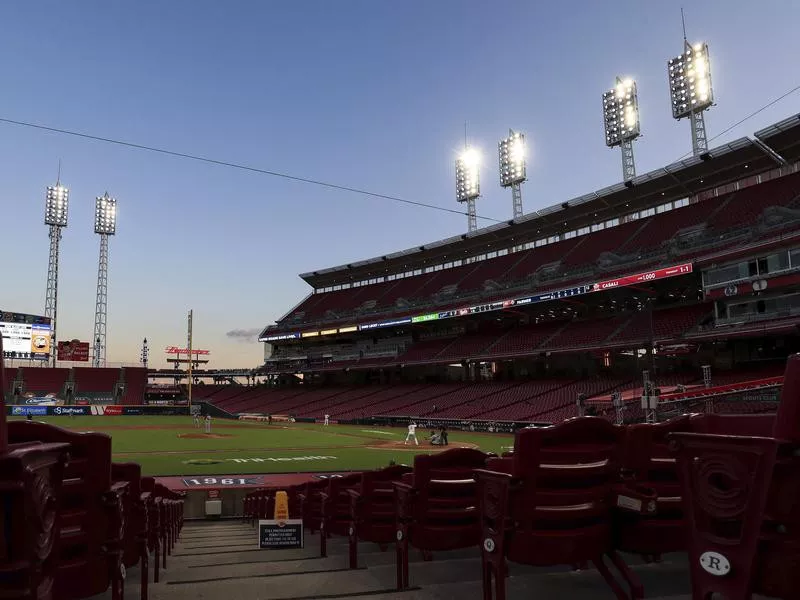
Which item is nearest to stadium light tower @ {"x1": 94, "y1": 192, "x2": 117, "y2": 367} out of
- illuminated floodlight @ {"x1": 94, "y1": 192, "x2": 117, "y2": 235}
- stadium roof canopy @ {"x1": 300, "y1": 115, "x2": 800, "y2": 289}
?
illuminated floodlight @ {"x1": 94, "y1": 192, "x2": 117, "y2": 235}

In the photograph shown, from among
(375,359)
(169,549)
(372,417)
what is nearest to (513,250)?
(375,359)

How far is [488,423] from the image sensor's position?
1681 inches

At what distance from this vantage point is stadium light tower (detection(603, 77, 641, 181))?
179 feet

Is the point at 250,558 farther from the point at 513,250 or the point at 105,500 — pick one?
the point at 513,250

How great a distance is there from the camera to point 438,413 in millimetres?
51156

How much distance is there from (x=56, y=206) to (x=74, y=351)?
21845mm

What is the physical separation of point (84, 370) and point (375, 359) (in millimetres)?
47162

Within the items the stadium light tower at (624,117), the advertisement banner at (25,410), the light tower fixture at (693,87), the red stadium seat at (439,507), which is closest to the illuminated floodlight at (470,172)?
the stadium light tower at (624,117)

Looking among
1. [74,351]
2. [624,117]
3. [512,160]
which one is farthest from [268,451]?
[74,351]

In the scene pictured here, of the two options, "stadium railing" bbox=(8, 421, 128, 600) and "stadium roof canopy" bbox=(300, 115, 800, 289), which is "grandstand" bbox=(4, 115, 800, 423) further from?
"stadium railing" bbox=(8, 421, 128, 600)

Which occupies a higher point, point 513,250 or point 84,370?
point 513,250

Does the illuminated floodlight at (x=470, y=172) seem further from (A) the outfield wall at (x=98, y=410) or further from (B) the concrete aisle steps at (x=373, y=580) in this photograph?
(B) the concrete aisle steps at (x=373, y=580)

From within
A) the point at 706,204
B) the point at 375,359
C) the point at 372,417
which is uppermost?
the point at 706,204

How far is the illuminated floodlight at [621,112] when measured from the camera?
54.5m
